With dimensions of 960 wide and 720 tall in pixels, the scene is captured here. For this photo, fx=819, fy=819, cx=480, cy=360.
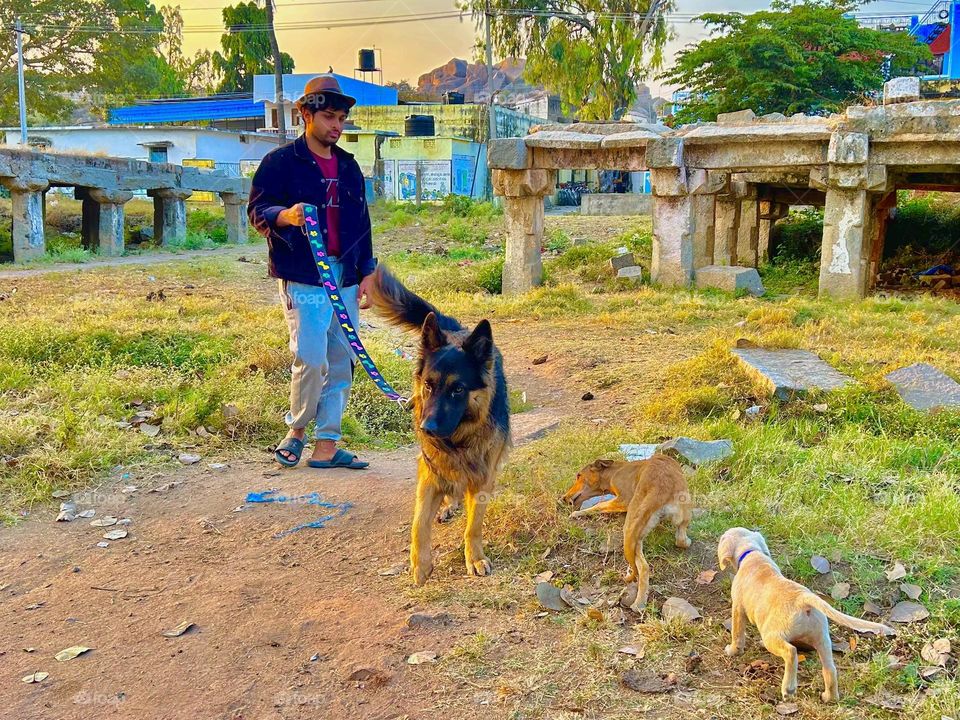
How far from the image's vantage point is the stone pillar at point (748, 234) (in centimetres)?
1731

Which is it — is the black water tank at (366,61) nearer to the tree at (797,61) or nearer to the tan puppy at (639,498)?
the tree at (797,61)

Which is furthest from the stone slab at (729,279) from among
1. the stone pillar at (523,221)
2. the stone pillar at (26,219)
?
the stone pillar at (26,219)

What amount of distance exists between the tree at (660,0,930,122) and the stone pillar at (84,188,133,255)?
16.5m

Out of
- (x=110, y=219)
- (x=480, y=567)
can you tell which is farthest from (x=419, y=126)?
(x=480, y=567)

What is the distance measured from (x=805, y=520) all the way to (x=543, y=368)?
4315 millimetres

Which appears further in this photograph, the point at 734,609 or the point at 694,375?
the point at 694,375

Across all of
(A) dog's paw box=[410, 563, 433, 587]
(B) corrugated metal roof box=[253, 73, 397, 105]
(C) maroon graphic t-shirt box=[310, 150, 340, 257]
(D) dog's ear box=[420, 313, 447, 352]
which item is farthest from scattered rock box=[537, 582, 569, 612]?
(B) corrugated metal roof box=[253, 73, 397, 105]

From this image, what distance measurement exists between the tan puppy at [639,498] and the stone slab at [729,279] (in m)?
8.67

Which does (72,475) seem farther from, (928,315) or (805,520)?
(928,315)

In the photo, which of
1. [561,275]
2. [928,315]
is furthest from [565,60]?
[928,315]

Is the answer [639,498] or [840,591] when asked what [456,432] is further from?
[840,591]

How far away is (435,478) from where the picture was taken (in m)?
4.05

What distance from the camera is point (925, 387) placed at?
5898 millimetres

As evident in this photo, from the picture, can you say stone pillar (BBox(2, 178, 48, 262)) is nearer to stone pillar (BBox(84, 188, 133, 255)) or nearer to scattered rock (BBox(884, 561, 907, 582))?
stone pillar (BBox(84, 188, 133, 255))
